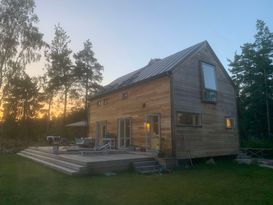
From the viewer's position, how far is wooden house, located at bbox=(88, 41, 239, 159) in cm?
1272

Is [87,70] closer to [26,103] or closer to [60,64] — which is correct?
[60,64]

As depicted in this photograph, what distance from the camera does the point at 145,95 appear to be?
14.4 m

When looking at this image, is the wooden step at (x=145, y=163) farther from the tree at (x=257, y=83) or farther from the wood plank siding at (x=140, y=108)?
the tree at (x=257, y=83)

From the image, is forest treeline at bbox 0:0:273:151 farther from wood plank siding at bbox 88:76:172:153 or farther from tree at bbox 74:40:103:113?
wood plank siding at bbox 88:76:172:153

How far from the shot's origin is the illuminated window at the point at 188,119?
12.7 metres

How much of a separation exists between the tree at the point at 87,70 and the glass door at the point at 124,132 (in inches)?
658

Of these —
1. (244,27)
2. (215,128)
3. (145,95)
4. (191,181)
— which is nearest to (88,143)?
(145,95)

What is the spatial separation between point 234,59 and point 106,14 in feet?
81.2

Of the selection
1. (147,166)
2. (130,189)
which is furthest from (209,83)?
(130,189)

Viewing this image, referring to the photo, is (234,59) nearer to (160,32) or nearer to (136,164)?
(160,32)

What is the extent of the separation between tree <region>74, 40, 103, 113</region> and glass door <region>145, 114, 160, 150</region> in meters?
19.8

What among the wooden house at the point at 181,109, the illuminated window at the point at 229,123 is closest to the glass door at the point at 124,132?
the wooden house at the point at 181,109

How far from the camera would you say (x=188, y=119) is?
13.3m

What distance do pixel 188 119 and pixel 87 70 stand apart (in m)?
22.6
